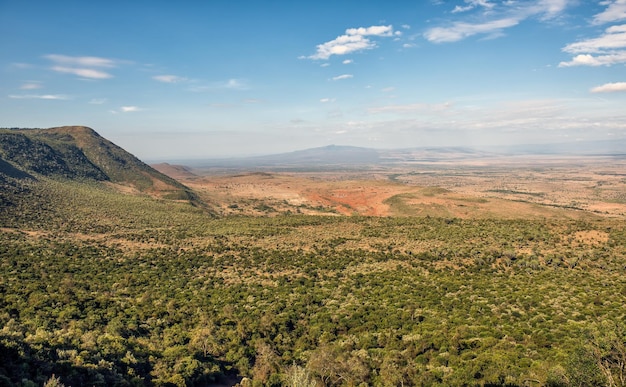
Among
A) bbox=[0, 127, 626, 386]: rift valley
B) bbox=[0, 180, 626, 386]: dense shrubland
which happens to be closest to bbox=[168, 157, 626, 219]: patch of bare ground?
bbox=[0, 127, 626, 386]: rift valley

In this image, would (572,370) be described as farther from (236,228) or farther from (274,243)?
(236,228)

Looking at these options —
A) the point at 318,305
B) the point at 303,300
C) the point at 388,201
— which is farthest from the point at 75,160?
the point at 318,305

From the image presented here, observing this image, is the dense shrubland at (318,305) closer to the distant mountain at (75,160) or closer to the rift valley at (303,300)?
the rift valley at (303,300)

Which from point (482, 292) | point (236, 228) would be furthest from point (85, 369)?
point (236, 228)

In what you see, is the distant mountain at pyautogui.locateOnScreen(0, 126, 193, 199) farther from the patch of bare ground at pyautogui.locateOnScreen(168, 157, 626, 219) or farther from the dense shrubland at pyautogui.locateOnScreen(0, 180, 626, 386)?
the dense shrubland at pyautogui.locateOnScreen(0, 180, 626, 386)

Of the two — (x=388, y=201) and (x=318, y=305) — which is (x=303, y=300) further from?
(x=388, y=201)

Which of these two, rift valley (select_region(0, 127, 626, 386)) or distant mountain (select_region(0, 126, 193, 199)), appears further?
distant mountain (select_region(0, 126, 193, 199))

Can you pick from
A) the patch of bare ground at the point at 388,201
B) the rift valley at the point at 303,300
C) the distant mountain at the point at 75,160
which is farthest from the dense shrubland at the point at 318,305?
the distant mountain at the point at 75,160
